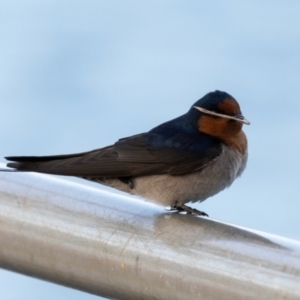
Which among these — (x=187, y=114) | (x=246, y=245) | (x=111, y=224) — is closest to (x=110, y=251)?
(x=111, y=224)

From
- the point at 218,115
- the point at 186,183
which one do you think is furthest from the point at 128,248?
the point at 218,115

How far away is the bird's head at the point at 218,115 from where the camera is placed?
1.73m

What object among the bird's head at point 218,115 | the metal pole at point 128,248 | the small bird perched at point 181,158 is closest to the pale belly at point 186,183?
the small bird perched at point 181,158

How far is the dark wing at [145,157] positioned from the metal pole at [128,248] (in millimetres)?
463

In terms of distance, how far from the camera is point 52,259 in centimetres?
83

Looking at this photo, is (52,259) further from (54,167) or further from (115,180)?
(115,180)

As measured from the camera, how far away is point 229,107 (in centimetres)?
174

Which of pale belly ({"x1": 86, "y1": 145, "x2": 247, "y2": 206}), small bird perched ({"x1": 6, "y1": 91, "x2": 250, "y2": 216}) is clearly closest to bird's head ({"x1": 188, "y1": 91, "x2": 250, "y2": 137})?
small bird perched ({"x1": 6, "y1": 91, "x2": 250, "y2": 216})

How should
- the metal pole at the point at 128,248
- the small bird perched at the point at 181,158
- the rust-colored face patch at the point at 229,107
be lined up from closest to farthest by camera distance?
the metal pole at the point at 128,248 → the small bird perched at the point at 181,158 → the rust-colored face patch at the point at 229,107

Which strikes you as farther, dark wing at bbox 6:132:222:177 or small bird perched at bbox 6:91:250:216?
small bird perched at bbox 6:91:250:216

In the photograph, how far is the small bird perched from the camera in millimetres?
1562

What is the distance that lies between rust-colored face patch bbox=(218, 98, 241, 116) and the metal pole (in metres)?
0.81

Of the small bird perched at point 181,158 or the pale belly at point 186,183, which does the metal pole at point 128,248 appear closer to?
the small bird perched at point 181,158

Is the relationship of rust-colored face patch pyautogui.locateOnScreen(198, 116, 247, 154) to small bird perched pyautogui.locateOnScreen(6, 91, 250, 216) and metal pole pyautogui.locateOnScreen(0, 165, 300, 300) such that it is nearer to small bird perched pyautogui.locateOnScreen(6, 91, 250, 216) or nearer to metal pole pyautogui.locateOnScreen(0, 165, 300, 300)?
small bird perched pyautogui.locateOnScreen(6, 91, 250, 216)
